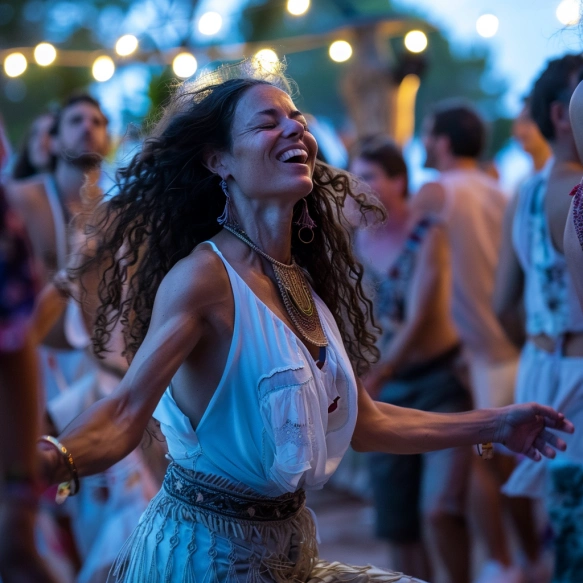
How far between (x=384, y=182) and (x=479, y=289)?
0.73 metres

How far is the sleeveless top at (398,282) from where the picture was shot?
181 inches

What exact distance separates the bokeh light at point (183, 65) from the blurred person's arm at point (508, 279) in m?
3.67

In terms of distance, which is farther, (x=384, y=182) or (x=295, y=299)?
(x=384, y=182)

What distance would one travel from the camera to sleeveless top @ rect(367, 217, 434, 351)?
460 centimetres

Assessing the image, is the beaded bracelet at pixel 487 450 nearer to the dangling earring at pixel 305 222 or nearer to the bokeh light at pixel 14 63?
the dangling earring at pixel 305 222

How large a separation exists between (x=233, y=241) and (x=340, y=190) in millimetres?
474

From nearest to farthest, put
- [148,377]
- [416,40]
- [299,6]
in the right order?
1. [148,377]
2. [299,6]
3. [416,40]

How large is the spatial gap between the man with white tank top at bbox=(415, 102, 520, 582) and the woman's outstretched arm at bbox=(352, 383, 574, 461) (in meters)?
2.03

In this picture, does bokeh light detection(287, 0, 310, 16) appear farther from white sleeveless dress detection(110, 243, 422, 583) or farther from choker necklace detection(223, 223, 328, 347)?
white sleeveless dress detection(110, 243, 422, 583)

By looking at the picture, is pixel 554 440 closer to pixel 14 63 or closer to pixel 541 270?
pixel 541 270

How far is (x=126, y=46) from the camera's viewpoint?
7.15 meters

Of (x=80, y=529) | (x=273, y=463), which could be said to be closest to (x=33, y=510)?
(x=273, y=463)

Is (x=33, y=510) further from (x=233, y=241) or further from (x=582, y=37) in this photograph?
(x=582, y=37)

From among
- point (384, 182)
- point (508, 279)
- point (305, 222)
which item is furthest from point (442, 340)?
point (305, 222)
